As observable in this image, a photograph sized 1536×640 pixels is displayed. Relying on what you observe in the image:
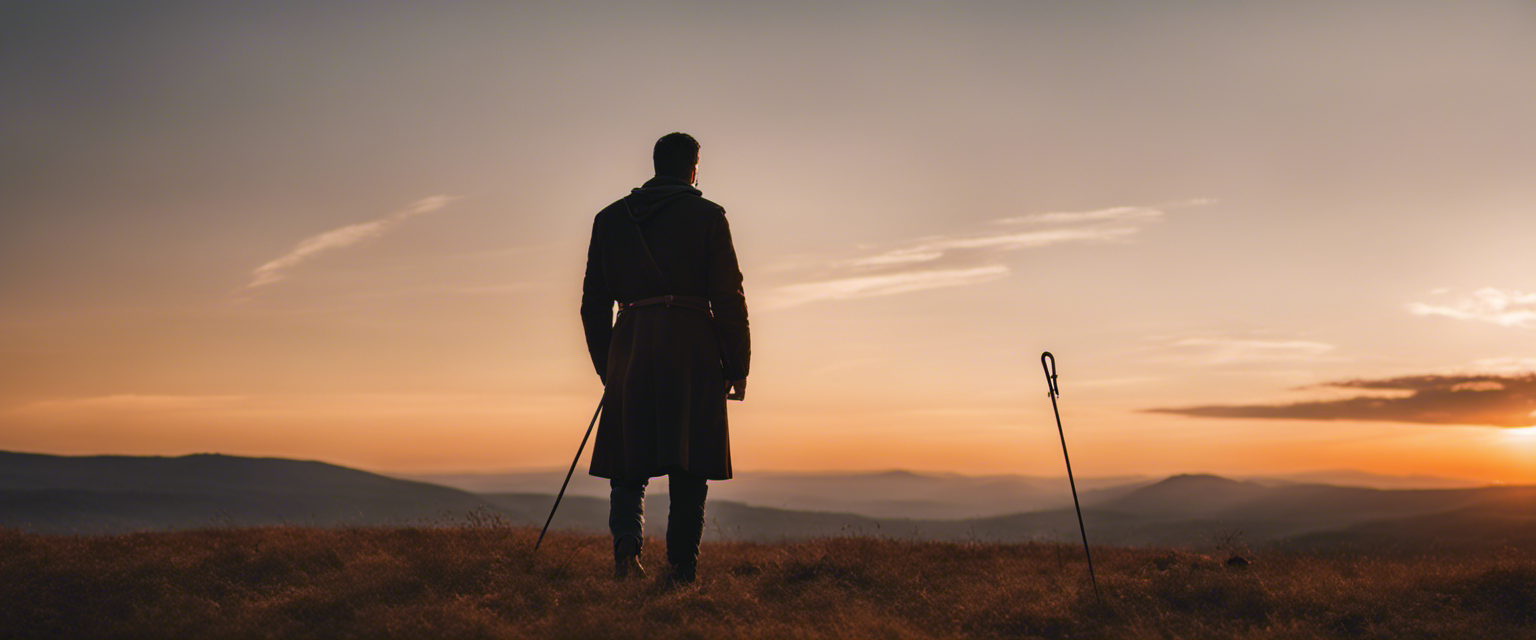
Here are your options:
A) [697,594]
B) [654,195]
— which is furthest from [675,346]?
[697,594]

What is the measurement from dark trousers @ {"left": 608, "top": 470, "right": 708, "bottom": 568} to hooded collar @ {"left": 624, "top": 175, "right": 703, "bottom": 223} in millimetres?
1796

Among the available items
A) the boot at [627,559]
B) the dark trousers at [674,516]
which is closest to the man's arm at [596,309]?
→ the dark trousers at [674,516]

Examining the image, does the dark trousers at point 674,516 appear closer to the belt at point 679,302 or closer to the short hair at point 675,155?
the belt at point 679,302

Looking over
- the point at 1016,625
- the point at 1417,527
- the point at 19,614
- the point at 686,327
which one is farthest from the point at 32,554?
the point at 1417,527

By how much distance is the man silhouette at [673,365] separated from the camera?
20.7 feet

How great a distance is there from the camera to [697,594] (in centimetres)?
580

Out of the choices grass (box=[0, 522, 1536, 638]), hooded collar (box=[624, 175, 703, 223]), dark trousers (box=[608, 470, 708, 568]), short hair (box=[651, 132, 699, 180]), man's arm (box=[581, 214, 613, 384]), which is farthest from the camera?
man's arm (box=[581, 214, 613, 384])

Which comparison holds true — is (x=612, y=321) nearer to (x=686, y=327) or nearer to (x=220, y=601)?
(x=686, y=327)

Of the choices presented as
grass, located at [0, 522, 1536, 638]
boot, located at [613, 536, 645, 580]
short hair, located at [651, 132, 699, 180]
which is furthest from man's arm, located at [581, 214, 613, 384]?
grass, located at [0, 522, 1536, 638]

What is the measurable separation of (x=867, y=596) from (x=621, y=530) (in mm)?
1768

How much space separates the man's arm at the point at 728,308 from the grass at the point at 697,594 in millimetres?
1507

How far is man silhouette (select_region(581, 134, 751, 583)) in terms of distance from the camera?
632cm

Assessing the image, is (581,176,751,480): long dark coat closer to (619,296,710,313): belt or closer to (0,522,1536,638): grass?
(619,296,710,313): belt

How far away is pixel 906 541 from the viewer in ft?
30.1
